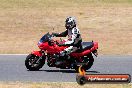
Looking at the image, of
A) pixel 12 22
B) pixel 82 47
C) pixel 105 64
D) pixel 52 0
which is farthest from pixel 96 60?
pixel 52 0

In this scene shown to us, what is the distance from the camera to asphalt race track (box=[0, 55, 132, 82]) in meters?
14.1

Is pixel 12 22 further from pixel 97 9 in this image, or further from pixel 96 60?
pixel 96 60

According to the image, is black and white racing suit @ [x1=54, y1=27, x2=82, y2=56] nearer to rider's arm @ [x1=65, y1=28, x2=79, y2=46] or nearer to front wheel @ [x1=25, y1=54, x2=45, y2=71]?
rider's arm @ [x1=65, y1=28, x2=79, y2=46]

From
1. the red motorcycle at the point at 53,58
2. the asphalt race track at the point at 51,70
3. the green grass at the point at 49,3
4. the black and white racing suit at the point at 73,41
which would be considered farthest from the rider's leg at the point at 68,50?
the green grass at the point at 49,3

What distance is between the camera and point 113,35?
25078mm

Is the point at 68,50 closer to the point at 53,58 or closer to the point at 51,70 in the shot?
the point at 53,58

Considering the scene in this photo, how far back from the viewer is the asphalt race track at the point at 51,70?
14102 millimetres

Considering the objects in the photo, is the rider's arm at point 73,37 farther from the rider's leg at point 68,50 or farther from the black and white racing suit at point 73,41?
the rider's leg at point 68,50

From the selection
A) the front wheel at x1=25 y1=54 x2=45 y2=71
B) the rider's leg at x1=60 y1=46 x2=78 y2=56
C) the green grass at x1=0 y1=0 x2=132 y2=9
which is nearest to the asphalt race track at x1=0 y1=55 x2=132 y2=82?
the front wheel at x1=25 y1=54 x2=45 y2=71

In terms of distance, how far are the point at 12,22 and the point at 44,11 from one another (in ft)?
10.6

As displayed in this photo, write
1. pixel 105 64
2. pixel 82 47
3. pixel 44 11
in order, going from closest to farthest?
pixel 82 47, pixel 105 64, pixel 44 11

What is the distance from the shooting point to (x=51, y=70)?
15.7 meters

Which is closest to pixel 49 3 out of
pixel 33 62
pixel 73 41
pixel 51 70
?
pixel 51 70

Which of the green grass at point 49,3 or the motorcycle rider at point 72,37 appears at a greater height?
the motorcycle rider at point 72,37
